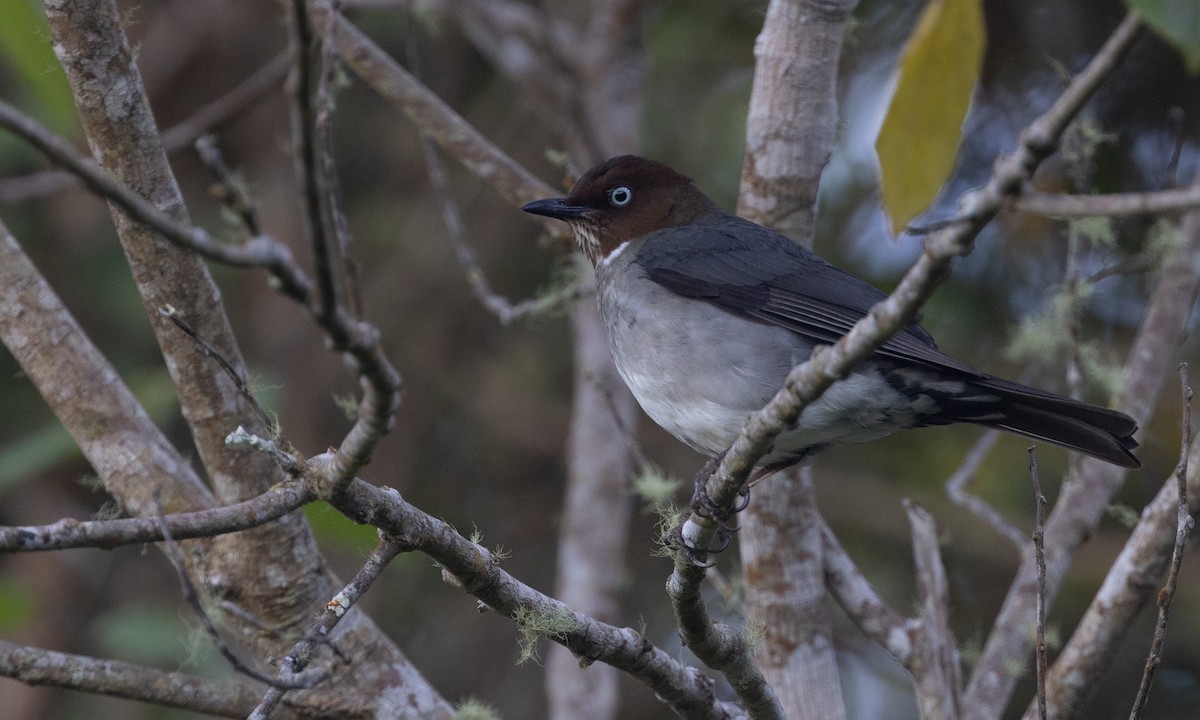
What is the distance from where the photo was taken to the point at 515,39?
6.98 m

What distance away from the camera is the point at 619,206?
462cm

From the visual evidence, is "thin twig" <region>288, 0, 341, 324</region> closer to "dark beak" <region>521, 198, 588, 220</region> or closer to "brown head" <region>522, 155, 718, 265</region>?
"dark beak" <region>521, 198, 588, 220</region>

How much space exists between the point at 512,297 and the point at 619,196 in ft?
9.90

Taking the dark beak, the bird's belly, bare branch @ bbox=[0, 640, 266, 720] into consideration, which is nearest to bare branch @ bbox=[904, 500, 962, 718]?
the bird's belly

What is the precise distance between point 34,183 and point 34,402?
140 centimetres

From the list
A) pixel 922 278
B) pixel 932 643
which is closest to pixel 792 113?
pixel 932 643

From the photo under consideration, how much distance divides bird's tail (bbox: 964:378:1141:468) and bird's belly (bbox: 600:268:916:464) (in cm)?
32

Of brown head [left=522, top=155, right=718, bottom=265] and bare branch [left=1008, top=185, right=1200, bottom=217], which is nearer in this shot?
bare branch [left=1008, top=185, right=1200, bottom=217]

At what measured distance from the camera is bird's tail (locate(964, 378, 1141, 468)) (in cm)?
337

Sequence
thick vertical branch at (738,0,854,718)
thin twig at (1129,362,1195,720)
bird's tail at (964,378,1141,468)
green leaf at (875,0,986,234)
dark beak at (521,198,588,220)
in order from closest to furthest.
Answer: green leaf at (875,0,986,234), thin twig at (1129,362,1195,720), bird's tail at (964,378,1141,468), thick vertical branch at (738,0,854,718), dark beak at (521,198,588,220)

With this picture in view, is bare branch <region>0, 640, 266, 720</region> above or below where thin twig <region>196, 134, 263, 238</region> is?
below

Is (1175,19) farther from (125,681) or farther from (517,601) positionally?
(125,681)

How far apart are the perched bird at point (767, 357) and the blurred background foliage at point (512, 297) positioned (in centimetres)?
127

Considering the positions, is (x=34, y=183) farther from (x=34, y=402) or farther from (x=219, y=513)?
(x=219, y=513)
